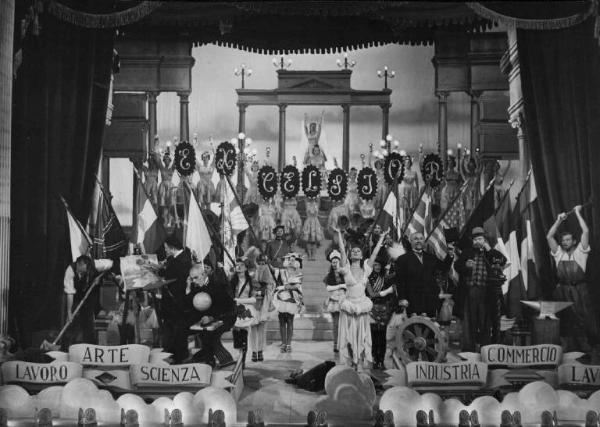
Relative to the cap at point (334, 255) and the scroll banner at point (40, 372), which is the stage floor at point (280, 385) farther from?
the scroll banner at point (40, 372)

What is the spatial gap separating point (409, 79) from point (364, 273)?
7.94ft

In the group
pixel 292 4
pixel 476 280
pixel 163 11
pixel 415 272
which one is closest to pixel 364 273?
pixel 415 272

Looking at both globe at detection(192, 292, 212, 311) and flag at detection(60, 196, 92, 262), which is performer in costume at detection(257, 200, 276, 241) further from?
flag at detection(60, 196, 92, 262)

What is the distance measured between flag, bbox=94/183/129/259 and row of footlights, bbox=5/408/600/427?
6.20ft

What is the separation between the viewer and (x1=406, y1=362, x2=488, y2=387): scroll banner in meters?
9.16

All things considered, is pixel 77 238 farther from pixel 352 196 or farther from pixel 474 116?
pixel 474 116

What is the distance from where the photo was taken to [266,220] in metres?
10.3

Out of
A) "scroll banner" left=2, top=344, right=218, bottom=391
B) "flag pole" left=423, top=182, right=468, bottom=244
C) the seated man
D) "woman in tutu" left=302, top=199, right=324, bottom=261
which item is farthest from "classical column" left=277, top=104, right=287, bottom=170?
"scroll banner" left=2, top=344, right=218, bottom=391

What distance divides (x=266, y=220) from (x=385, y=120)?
1836mm

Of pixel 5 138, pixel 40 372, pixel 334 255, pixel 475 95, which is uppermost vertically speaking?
pixel 475 95

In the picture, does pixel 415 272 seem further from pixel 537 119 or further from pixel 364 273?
pixel 537 119

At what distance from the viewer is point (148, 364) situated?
9195 millimetres

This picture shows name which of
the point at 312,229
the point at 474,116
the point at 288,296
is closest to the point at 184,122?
the point at 312,229

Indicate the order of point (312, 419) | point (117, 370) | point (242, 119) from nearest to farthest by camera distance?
point (312, 419) < point (117, 370) < point (242, 119)
